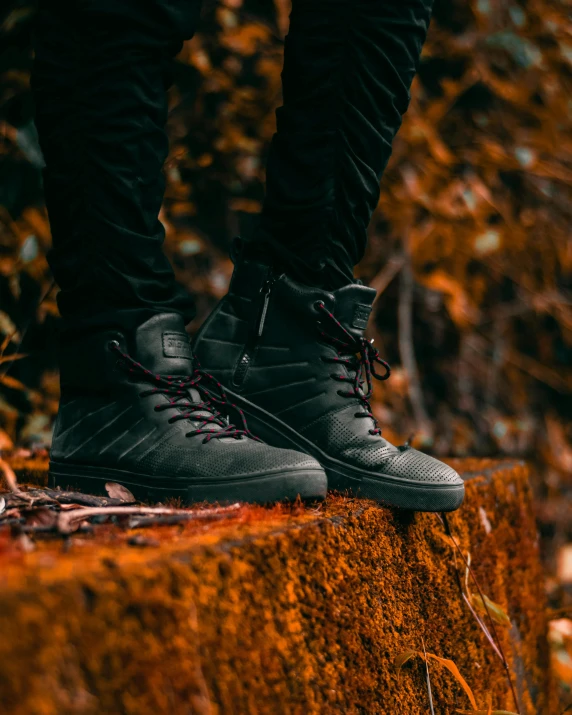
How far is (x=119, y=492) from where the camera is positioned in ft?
3.62

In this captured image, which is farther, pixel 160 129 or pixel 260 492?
pixel 160 129

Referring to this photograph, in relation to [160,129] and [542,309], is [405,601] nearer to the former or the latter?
[160,129]

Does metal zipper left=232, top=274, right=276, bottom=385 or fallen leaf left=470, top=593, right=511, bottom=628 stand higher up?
metal zipper left=232, top=274, right=276, bottom=385

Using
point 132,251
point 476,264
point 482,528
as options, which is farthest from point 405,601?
point 476,264

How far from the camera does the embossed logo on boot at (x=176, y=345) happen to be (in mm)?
1173

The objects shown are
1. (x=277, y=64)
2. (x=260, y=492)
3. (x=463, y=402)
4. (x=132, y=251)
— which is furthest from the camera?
(x=463, y=402)

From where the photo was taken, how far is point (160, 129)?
1201 millimetres

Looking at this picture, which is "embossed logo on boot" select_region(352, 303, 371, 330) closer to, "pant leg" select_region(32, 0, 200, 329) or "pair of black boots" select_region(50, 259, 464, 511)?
"pair of black boots" select_region(50, 259, 464, 511)

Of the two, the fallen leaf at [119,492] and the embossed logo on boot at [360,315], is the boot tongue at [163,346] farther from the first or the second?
the embossed logo on boot at [360,315]

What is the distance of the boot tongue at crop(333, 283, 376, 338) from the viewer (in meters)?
1.24

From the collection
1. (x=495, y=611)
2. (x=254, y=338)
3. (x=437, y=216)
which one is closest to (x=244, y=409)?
(x=254, y=338)

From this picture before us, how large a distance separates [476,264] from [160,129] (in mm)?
2528

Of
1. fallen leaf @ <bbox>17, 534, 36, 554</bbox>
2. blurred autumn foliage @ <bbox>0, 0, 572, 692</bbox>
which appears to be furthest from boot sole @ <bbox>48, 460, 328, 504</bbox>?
blurred autumn foliage @ <bbox>0, 0, 572, 692</bbox>

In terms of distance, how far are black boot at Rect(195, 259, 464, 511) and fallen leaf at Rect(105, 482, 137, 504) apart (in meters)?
0.25
